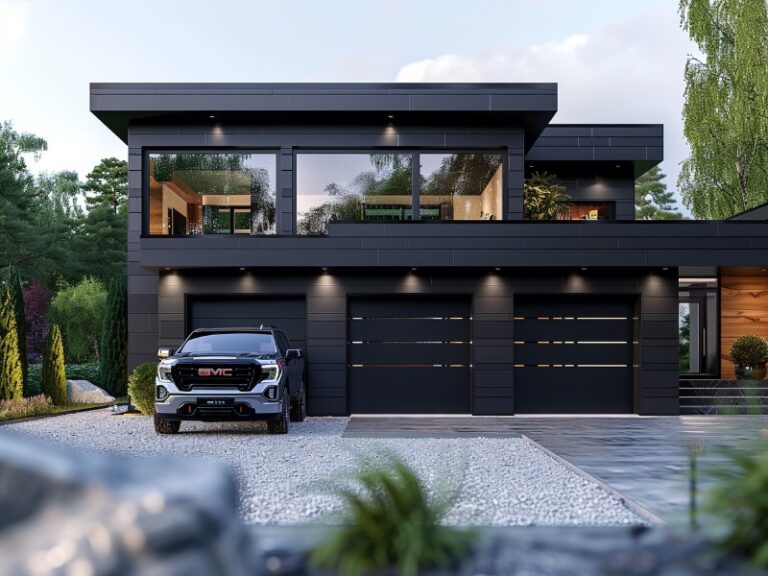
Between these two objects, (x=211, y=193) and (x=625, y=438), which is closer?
(x=625, y=438)

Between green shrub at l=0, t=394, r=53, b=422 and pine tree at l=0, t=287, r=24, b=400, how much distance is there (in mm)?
394

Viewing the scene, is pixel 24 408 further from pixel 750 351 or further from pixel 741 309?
pixel 741 309

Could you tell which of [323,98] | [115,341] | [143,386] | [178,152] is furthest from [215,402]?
[115,341]

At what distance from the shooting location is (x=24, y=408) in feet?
51.5

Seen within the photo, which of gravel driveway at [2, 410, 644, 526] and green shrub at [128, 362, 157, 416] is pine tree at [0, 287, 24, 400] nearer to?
gravel driveway at [2, 410, 644, 526]

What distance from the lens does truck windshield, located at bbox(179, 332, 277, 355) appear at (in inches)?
505

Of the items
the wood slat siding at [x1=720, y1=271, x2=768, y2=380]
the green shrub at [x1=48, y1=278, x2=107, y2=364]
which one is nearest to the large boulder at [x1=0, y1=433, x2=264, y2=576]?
the wood slat siding at [x1=720, y1=271, x2=768, y2=380]

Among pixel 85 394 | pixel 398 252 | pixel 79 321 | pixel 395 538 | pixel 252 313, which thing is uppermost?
pixel 398 252

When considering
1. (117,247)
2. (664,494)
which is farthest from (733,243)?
(117,247)

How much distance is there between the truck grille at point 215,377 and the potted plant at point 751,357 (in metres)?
11.8

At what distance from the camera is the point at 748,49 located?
74.8 ft

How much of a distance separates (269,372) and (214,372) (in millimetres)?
846

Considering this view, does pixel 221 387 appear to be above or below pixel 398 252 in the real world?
below

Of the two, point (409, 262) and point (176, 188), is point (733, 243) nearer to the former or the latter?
point (409, 262)
